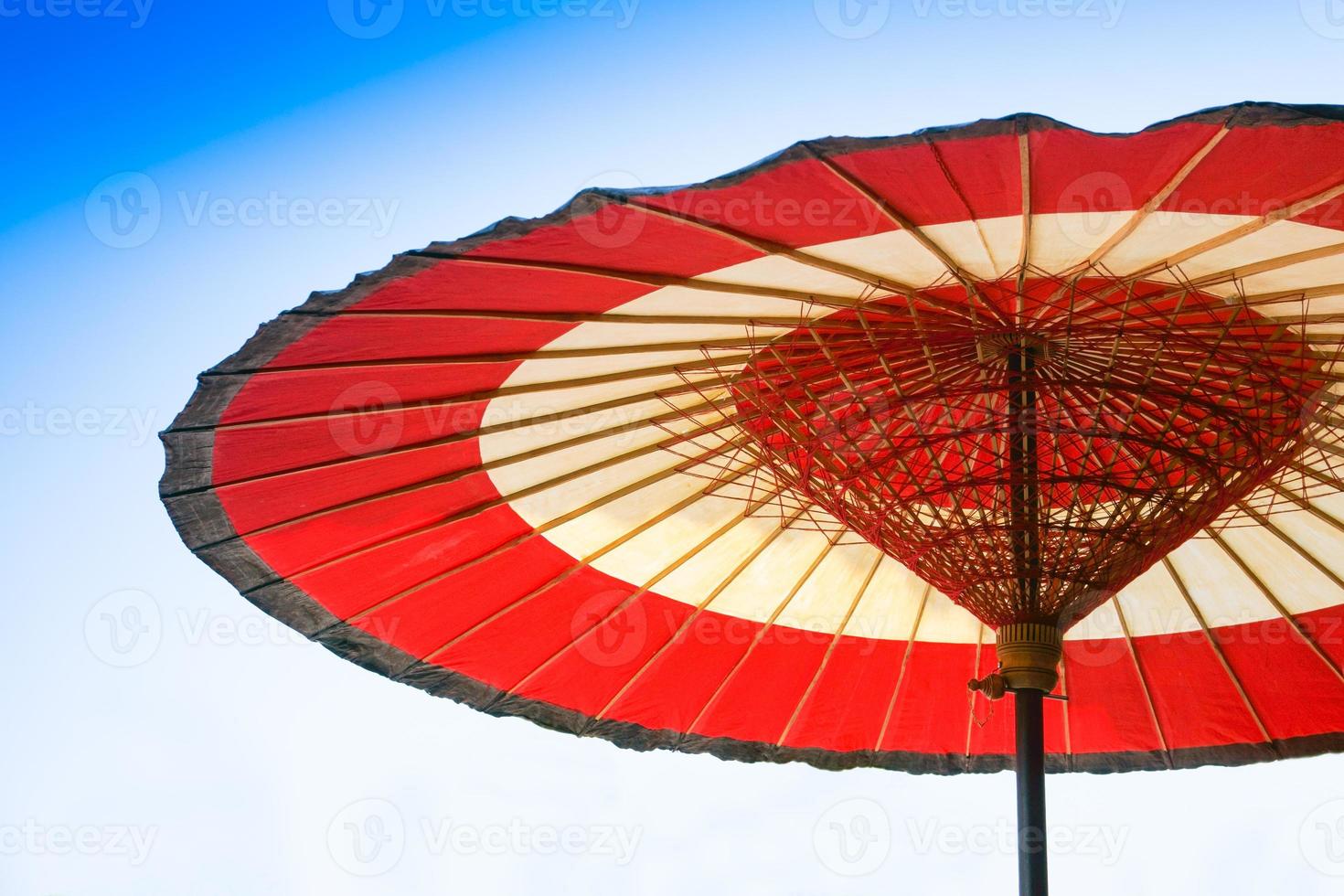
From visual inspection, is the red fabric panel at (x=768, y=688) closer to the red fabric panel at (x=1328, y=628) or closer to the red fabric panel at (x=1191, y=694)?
the red fabric panel at (x=1191, y=694)

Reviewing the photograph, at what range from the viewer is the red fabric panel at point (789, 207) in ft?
15.2

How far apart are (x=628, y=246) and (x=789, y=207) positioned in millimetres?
628

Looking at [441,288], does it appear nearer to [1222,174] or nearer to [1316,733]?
[1222,174]

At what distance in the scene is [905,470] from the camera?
570 cm

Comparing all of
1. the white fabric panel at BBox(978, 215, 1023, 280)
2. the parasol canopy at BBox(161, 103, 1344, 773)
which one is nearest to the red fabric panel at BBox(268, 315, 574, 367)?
the parasol canopy at BBox(161, 103, 1344, 773)

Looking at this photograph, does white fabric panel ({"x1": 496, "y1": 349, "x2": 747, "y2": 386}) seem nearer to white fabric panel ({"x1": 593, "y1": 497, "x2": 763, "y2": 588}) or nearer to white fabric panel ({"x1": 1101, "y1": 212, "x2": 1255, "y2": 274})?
white fabric panel ({"x1": 593, "y1": 497, "x2": 763, "y2": 588})

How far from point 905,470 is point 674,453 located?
1487 mm

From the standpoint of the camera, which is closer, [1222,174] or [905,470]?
[1222,174]

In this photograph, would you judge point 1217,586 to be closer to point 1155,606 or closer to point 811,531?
point 1155,606

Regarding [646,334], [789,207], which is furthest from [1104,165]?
[646,334]

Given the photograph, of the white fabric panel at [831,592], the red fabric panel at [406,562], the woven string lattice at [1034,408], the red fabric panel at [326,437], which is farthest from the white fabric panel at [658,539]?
the woven string lattice at [1034,408]

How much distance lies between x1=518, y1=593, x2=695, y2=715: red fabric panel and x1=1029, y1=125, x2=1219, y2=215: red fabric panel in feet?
12.2

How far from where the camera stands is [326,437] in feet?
20.7

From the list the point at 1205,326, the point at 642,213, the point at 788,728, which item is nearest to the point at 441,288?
the point at 642,213
